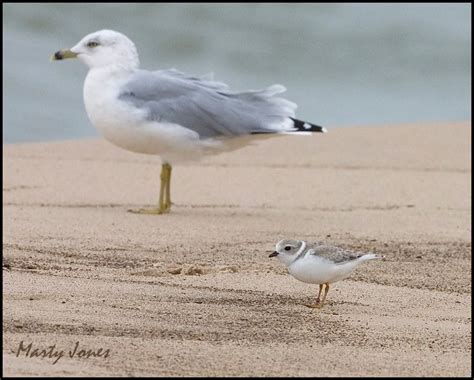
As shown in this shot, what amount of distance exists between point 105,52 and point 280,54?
974 centimetres

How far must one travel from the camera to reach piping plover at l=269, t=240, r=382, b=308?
5691 millimetres

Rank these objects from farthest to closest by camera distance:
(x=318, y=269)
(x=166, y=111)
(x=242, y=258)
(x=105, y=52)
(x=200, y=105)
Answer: (x=105, y=52) < (x=200, y=105) < (x=166, y=111) < (x=242, y=258) < (x=318, y=269)

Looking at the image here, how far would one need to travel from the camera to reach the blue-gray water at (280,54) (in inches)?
616

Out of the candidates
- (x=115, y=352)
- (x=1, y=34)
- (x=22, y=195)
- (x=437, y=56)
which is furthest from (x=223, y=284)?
(x=437, y=56)

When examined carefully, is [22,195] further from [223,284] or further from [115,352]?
[115,352]

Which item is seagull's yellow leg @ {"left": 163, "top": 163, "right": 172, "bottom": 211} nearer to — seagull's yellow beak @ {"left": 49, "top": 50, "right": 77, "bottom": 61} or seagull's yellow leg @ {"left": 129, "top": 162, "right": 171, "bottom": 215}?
seagull's yellow leg @ {"left": 129, "top": 162, "right": 171, "bottom": 215}

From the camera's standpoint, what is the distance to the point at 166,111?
889cm

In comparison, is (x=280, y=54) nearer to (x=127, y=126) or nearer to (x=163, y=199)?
(x=127, y=126)

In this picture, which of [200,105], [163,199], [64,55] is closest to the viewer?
[163,199]
